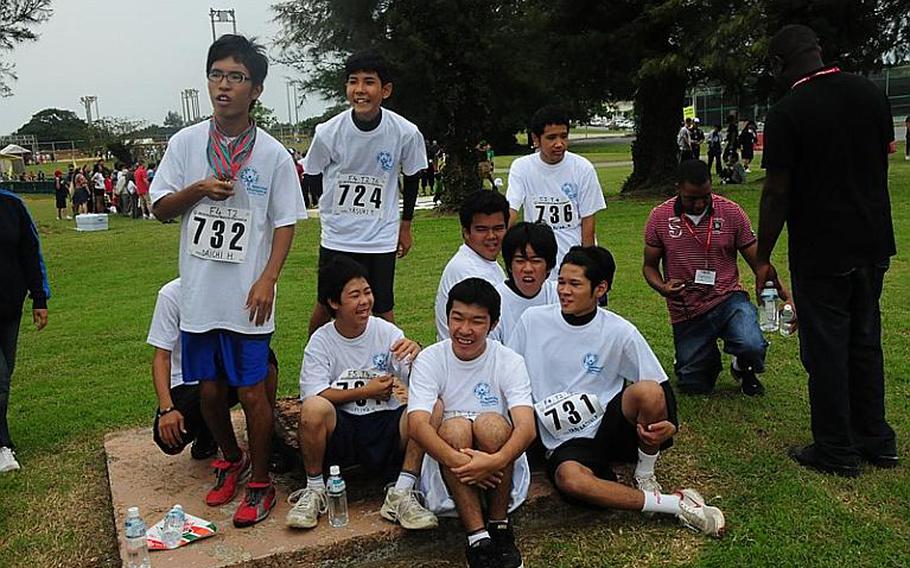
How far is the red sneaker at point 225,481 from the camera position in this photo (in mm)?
3828

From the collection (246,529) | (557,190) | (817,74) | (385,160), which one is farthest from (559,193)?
(246,529)

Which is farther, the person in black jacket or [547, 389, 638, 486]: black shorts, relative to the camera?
the person in black jacket

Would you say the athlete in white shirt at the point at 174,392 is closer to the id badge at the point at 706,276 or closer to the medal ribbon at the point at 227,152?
the medal ribbon at the point at 227,152

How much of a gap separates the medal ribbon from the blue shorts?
67 cm

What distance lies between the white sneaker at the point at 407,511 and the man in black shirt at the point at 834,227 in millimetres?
1968

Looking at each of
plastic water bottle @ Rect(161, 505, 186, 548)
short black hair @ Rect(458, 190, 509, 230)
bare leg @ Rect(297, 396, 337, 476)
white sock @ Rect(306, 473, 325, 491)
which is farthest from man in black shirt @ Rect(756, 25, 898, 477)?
plastic water bottle @ Rect(161, 505, 186, 548)

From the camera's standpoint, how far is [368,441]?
3770 millimetres

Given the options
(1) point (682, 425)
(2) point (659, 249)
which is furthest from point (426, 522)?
(2) point (659, 249)

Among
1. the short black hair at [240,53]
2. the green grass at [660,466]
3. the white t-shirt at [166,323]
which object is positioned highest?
the short black hair at [240,53]

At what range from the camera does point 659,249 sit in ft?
17.5

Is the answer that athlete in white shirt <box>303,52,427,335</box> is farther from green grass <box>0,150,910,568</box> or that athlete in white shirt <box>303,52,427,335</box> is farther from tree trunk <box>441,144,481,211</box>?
tree trunk <box>441,144,481,211</box>

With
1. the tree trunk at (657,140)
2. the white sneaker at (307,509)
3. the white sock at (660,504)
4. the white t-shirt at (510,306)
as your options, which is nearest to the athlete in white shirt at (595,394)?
the white sock at (660,504)

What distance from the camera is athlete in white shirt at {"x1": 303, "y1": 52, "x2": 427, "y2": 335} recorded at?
4.66m

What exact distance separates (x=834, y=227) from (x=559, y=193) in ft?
5.48
